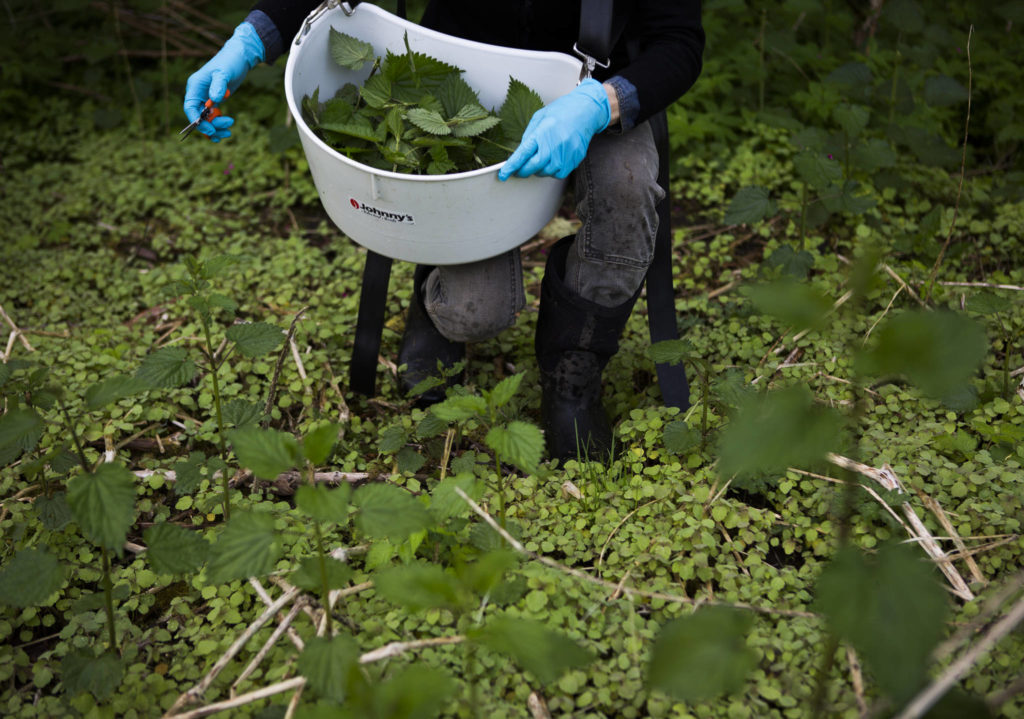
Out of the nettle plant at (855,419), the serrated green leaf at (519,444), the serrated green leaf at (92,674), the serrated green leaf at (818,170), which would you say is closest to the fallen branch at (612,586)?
the serrated green leaf at (519,444)

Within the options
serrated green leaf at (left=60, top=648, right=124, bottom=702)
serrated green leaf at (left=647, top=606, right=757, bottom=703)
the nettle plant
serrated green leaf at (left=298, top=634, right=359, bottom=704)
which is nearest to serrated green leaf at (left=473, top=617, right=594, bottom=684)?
serrated green leaf at (left=647, top=606, right=757, bottom=703)

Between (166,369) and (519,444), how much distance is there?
759mm

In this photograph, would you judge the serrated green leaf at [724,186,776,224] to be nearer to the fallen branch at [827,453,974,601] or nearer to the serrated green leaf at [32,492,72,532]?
the fallen branch at [827,453,974,601]

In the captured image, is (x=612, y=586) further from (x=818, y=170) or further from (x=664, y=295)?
(x=818, y=170)

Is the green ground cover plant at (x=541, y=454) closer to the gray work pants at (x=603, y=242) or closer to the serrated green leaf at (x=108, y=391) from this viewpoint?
the serrated green leaf at (x=108, y=391)

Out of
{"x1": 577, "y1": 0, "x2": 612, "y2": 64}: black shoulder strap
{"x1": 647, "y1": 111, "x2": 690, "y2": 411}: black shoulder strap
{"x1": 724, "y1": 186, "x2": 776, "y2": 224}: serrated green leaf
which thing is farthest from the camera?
{"x1": 724, "y1": 186, "x2": 776, "y2": 224}: serrated green leaf

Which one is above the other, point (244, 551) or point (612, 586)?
point (244, 551)

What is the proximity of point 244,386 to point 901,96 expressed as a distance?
2.67 m

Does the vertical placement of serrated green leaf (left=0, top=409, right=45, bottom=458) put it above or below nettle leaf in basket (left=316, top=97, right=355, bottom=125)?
below

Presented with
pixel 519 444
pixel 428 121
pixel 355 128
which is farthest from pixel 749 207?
pixel 519 444

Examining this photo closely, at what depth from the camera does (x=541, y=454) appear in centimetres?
174

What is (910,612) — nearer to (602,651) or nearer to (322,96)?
(602,651)

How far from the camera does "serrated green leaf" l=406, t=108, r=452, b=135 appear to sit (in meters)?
1.95

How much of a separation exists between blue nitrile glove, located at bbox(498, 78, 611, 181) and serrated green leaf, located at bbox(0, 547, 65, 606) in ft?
3.74
